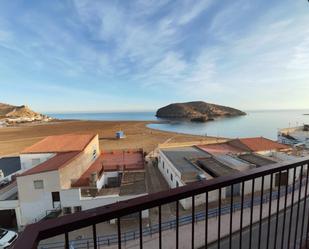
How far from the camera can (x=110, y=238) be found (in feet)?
24.6

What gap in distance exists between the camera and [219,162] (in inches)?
562

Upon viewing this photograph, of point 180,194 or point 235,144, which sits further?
point 235,144

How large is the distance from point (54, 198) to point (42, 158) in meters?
5.30

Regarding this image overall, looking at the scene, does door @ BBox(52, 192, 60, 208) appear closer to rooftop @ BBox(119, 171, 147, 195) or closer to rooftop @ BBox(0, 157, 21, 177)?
rooftop @ BBox(119, 171, 147, 195)

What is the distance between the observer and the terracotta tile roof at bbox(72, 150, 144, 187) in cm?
1251

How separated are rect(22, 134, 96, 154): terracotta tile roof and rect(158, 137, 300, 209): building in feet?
20.2

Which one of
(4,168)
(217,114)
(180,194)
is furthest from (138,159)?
(217,114)

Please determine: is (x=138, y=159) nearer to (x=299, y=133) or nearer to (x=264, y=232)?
(x=264, y=232)

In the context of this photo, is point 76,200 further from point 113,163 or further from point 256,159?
point 256,159

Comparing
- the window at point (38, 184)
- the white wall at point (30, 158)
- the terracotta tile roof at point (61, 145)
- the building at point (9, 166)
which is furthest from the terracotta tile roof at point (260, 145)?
the building at point (9, 166)

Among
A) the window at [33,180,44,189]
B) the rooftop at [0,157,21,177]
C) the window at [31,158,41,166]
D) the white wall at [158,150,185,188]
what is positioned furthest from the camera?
the rooftop at [0,157,21,177]

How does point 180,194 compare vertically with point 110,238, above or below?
above

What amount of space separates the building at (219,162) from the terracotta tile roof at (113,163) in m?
2.13

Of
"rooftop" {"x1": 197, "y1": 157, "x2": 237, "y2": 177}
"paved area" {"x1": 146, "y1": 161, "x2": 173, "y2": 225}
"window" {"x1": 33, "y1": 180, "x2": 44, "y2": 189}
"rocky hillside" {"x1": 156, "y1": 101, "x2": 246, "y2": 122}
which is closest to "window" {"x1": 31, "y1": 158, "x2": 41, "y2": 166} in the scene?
"window" {"x1": 33, "y1": 180, "x2": 44, "y2": 189}
